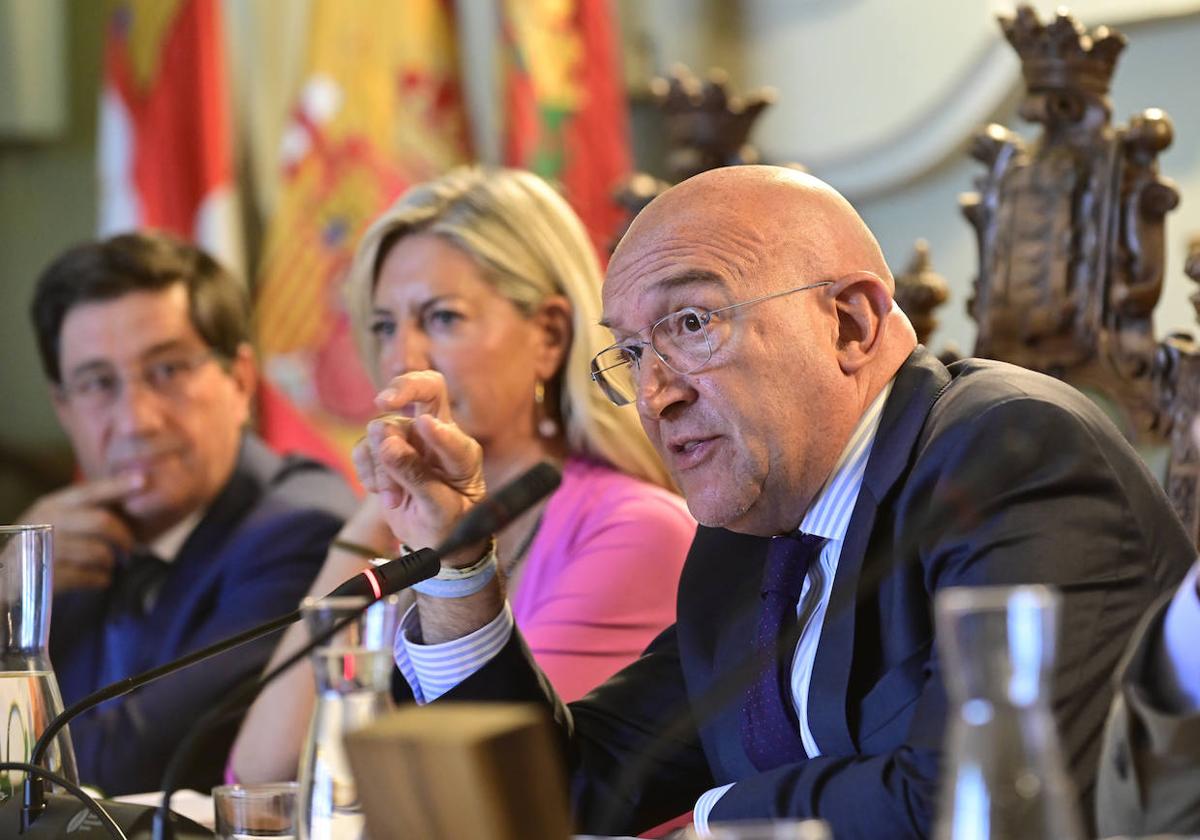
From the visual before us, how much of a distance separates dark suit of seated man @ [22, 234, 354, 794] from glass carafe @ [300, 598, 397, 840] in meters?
1.73

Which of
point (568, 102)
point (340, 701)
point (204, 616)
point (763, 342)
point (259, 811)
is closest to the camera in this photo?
point (340, 701)

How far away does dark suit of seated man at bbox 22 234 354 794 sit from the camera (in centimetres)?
278

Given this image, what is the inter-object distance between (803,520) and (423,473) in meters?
0.45

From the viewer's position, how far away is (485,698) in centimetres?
177

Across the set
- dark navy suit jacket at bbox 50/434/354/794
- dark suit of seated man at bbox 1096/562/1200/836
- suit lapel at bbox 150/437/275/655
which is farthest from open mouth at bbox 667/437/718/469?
suit lapel at bbox 150/437/275/655

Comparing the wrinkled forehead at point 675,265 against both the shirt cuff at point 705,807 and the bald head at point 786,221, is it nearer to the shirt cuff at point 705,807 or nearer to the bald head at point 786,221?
the bald head at point 786,221

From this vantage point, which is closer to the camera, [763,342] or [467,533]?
[467,533]

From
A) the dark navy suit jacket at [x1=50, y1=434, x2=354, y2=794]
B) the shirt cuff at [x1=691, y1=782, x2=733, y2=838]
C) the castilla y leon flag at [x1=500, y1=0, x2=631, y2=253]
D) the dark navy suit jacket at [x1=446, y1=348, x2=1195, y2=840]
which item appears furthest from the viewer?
the castilla y leon flag at [x1=500, y1=0, x2=631, y2=253]

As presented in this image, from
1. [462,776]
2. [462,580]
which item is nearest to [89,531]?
[462,580]

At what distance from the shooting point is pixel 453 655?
1.78 m

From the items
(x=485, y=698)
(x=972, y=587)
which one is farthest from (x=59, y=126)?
(x=972, y=587)

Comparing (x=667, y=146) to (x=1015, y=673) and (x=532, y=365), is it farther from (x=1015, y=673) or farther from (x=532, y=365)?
(x=1015, y=673)

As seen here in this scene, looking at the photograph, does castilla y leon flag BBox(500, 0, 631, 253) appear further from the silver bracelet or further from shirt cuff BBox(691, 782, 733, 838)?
shirt cuff BBox(691, 782, 733, 838)

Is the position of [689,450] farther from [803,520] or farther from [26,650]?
[26,650]
